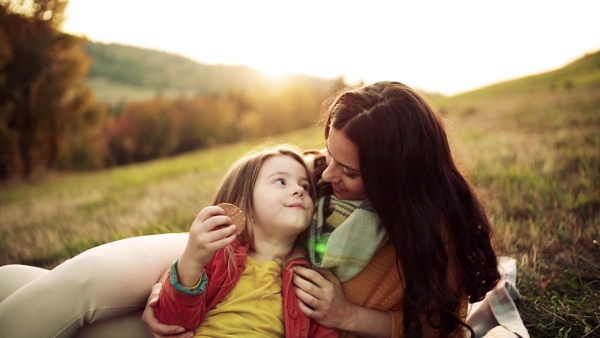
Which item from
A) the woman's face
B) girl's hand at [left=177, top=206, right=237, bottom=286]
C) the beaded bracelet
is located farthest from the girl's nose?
the beaded bracelet

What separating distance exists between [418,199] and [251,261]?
2.97 feet

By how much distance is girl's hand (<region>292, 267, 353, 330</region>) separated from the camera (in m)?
1.92

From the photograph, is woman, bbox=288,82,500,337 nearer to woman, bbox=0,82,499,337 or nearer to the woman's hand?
woman, bbox=0,82,499,337

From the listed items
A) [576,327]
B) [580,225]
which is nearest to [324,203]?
[576,327]

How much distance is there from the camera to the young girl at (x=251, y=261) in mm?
1782

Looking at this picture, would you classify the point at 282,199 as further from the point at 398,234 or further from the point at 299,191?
the point at 398,234

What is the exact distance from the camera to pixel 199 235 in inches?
68.6

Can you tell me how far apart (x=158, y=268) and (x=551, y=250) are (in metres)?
2.67

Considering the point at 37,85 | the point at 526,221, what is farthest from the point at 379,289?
the point at 37,85

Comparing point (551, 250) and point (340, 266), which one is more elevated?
point (340, 266)

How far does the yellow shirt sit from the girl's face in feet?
0.71

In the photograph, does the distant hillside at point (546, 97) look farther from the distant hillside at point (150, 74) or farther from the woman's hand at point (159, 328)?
the distant hillside at point (150, 74)

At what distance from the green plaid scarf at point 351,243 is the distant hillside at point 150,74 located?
191 feet

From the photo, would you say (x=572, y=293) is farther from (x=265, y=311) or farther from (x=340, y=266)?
(x=265, y=311)
